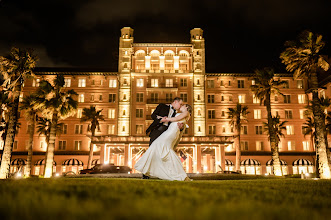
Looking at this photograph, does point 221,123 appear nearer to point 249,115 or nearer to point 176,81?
point 249,115

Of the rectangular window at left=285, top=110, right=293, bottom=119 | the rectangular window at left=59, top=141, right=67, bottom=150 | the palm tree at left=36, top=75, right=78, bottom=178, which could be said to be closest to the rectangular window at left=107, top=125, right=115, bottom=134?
the rectangular window at left=59, top=141, right=67, bottom=150

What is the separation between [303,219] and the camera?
2.38m

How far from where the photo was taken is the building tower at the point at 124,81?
58.2m

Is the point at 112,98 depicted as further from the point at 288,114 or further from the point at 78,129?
the point at 288,114

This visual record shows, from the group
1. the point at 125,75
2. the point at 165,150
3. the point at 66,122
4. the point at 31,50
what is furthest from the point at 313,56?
the point at 66,122

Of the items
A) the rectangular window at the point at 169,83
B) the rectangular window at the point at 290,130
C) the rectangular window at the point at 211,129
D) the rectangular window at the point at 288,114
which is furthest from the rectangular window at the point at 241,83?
the rectangular window at the point at 169,83

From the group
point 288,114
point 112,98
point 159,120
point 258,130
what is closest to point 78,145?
point 112,98

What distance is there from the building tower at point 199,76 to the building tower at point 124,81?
12.7 m

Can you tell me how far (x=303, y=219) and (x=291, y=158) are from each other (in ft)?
201

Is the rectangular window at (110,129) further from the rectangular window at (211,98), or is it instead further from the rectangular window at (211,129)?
the rectangular window at (211,98)

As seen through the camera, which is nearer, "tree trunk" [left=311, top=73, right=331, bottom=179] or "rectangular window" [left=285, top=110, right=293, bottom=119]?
"tree trunk" [left=311, top=73, right=331, bottom=179]

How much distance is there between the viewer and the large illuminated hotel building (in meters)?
58.3

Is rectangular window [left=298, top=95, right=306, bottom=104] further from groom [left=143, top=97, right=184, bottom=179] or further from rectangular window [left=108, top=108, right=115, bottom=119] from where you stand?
groom [left=143, top=97, right=184, bottom=179]

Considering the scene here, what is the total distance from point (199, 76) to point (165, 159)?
171ft
